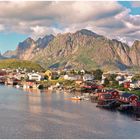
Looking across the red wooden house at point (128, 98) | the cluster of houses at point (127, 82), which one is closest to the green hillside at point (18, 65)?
the cluster of houses at point (127, 82)

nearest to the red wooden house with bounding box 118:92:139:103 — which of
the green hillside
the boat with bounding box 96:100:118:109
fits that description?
the boat with bounding box 96:100:118:109

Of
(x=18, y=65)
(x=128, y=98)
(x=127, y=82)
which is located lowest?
(x=128, y=98)

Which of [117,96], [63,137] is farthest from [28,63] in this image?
[63,137]

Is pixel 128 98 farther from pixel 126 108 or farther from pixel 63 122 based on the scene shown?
pixel 63 122

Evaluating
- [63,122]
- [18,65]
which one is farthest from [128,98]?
[18,65]

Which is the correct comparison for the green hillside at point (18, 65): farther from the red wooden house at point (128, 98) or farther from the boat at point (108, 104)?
the boat at point (108, 104)

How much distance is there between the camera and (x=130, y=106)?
40.2 m

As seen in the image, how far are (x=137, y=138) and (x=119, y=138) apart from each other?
111 cm

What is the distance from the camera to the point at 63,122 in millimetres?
31891

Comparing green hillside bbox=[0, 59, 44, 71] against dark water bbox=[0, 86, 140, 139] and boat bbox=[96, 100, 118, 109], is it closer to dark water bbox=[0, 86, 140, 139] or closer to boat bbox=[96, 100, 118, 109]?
boat bbox=[96, 100, 118, 109]

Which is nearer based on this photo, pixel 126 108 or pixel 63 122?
pixel 63 122

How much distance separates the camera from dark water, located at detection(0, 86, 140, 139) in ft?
89.0

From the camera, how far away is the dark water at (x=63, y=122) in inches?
1069

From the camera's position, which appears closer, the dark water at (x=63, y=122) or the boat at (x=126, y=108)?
the dark water at (x=63, y=122)
